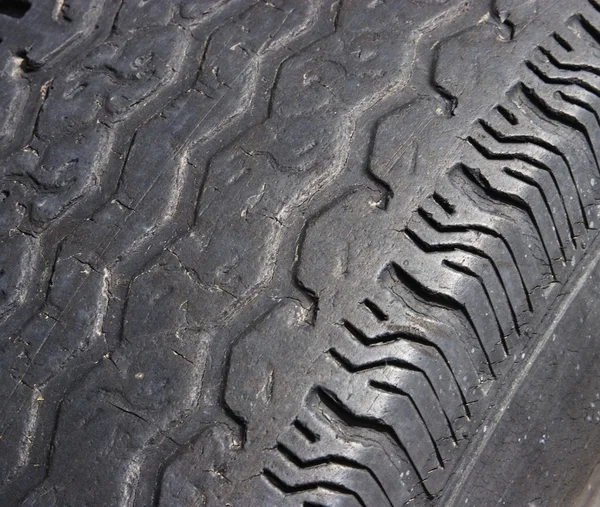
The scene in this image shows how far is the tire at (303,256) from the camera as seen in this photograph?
0.94 metres

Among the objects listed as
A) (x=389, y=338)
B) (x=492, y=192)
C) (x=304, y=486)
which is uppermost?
(x=492, y=192)

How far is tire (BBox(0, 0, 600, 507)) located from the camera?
94cm

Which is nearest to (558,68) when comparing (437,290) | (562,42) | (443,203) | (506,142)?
(562,42)

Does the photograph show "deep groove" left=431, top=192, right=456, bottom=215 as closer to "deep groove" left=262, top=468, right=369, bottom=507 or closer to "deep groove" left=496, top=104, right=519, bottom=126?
"deep groove" left=496, top=104, right=519, bottom=126

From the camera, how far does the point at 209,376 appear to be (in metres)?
0.95

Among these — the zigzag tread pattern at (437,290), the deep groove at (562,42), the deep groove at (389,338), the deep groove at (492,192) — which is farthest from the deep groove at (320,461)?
the deep groove at (562,42)

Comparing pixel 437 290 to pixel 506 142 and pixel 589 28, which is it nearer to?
pixel 506 142

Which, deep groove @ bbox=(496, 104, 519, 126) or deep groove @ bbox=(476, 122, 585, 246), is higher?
deep groove @ bbox=(496, 104, 519, 126)

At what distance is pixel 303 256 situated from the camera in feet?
3.28

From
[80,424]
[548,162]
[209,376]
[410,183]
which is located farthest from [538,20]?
[80,424]

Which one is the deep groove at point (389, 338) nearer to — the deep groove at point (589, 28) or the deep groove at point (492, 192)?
the deep groove at point (492, 192)

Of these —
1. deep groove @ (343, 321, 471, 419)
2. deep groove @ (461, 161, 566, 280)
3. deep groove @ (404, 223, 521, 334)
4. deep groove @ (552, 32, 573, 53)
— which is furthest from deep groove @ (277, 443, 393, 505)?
deep groove @ (552, 32, 573, 53)

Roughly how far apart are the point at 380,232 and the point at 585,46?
1.43ft

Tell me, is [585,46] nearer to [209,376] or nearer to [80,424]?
[209,376]
